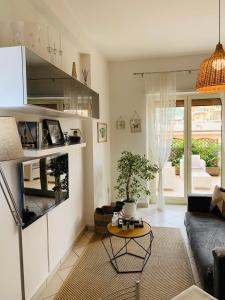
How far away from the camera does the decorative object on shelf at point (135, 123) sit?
4.65 meters

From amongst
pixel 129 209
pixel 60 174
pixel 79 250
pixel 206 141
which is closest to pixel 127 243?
pixel 129 209

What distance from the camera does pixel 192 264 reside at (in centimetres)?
277

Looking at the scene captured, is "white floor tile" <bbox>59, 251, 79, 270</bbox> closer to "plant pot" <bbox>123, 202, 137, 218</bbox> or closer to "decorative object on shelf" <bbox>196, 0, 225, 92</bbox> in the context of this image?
"plant pot" <bbox>123, 202, 137, 218</bbox>

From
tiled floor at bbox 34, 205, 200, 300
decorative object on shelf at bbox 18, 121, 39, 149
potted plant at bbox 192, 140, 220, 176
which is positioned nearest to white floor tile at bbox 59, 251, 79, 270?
tiled floor at bbox 34, 205, 200, 300

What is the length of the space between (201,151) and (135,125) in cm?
134

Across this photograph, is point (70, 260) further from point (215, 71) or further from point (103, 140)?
point (215, 71)

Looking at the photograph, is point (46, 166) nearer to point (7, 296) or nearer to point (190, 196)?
point (7, 296)

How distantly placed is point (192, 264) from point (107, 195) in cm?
211

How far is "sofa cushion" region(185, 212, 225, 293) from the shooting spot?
2.01 meters

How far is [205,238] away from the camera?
251cm

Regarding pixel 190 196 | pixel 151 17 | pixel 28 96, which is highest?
pixel 151 17

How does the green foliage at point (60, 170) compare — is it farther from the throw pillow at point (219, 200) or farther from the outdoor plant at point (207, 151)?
the outdoor plant at point (207, 151)

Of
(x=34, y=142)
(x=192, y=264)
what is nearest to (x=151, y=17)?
(x=34, y=142)

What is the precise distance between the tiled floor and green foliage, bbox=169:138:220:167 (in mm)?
934
